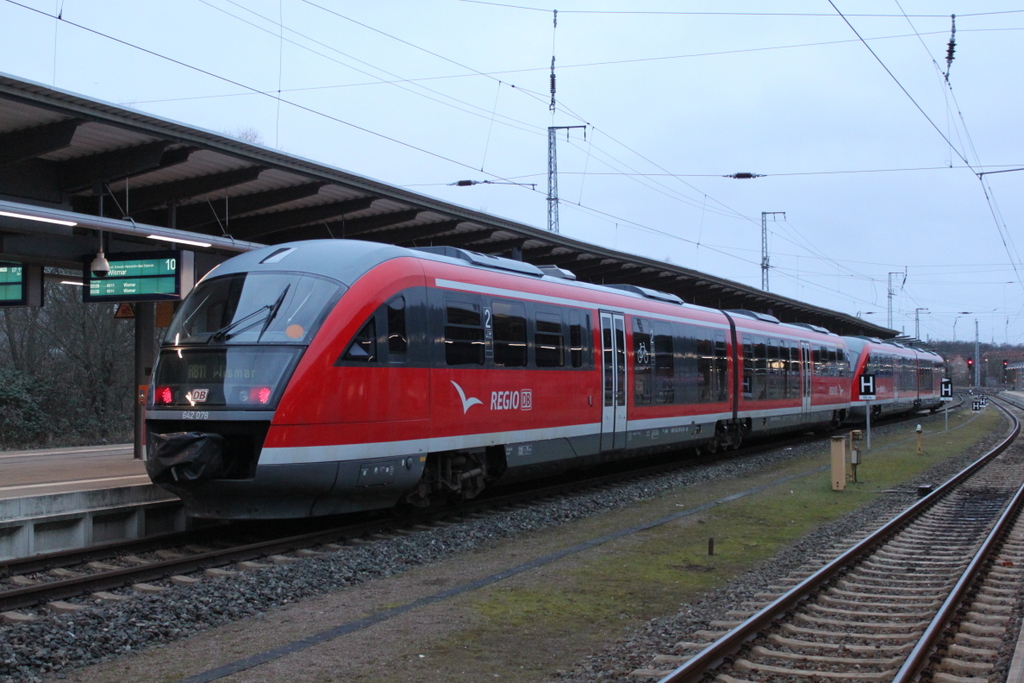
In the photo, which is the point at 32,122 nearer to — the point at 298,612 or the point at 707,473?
the point at 298,612

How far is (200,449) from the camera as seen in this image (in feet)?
31.3

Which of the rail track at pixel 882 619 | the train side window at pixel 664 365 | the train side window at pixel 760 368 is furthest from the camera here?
the train side window at pixel 760 368

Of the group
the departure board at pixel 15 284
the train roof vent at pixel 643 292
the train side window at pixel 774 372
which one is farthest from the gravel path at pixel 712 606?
the departure board at pixel 15 284

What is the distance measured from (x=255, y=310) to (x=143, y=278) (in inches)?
161

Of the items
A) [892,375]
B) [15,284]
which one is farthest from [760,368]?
[892,375]

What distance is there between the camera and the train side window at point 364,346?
10.2 metres

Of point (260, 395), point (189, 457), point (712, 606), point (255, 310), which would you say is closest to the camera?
point (712, 606)

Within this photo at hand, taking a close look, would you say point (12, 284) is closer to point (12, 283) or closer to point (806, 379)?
point (12, 283)

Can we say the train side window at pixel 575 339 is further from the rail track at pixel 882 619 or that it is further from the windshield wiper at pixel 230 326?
the windshield wiper at pixel 230 326

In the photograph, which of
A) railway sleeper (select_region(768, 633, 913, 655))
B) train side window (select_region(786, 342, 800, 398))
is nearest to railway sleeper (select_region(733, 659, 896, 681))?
railway sleeper (select_region(768, 633, 913, 655))

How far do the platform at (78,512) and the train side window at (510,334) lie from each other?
15.3ft

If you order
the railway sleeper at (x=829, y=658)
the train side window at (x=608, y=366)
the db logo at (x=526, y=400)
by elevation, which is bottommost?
the railway sleeper at (x=829, y=658)

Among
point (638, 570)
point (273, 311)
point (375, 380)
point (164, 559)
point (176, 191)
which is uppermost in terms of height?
point (176, 191)

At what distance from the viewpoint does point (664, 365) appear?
18156 mm
